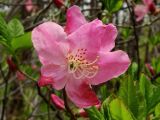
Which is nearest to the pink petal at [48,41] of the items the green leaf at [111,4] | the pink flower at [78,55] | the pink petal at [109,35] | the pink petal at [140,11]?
the pink flower at [78,55]

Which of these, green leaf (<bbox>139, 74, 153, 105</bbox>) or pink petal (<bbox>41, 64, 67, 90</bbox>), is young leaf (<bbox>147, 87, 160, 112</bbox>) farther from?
pink petal (<bbox>41, 64, 67, 90</bbox>)

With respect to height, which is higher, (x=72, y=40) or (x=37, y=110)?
(x=72, y=40)

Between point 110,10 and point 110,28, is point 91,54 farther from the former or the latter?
point 110,10

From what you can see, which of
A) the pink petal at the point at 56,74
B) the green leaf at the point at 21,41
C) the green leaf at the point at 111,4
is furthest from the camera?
the green leaf at the point at 111,4

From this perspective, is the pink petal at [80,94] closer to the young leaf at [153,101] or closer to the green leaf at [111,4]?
the young leaf at [153,101]

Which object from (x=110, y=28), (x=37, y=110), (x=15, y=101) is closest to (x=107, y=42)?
(x=110, y=28)

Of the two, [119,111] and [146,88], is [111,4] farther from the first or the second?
[119,111]

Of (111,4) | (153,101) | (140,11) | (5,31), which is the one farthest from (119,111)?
(140,11)
